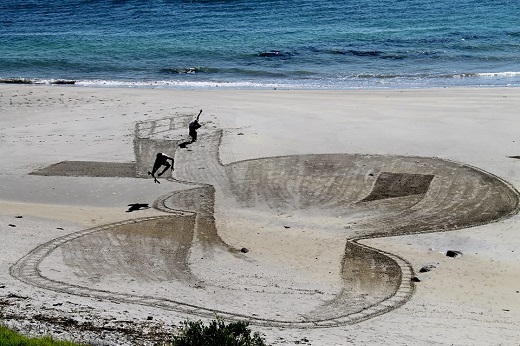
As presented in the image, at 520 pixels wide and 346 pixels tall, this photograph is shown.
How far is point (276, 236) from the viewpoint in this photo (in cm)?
1739

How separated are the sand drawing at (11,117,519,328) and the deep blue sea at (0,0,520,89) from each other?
Result: 1501 centimetres

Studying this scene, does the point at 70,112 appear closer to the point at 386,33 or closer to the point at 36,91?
the point at 36,91

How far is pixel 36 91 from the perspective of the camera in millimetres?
32281

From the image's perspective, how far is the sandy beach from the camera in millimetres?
13227

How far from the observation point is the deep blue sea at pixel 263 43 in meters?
38.7

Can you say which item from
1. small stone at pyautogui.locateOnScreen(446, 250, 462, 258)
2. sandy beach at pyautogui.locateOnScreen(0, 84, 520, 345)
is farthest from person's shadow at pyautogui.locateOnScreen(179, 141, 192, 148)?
small stone at pyautogui.locateOnScreen(446, 250, 462, 258)

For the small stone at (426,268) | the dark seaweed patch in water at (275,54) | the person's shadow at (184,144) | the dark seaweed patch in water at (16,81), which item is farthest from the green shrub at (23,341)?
the dark seaweed patch in water at (275,54)

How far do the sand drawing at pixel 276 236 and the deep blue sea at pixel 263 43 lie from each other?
49.2ft

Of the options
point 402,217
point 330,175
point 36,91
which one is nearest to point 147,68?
point 36,91

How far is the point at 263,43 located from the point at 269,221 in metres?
30.8

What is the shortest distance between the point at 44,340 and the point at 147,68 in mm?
31987

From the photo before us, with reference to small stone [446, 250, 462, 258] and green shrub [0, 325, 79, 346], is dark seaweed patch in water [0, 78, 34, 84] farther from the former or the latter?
green shrub [0, 325, 79, 346]

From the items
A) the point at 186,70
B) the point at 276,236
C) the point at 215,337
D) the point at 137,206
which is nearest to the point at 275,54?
the point at 186,70

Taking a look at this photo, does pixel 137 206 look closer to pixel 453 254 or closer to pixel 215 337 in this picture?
pixel 453 254
